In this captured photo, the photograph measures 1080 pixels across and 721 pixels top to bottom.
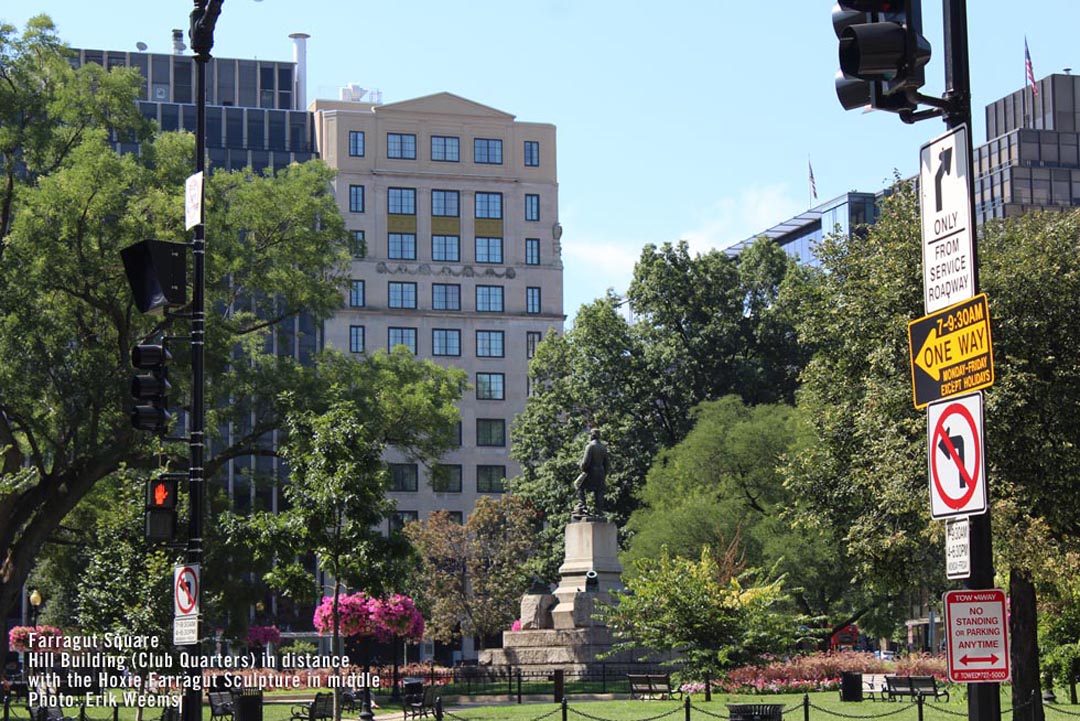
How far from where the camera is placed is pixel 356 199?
331ft

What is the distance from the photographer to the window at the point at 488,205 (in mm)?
104188

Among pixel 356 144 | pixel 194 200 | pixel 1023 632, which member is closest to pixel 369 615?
pixel 1023 632

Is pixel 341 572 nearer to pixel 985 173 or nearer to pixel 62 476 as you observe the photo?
pixel 62 476

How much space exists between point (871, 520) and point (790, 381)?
37350mm

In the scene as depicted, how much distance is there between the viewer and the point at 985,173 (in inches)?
4631

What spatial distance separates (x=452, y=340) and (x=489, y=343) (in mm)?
2599

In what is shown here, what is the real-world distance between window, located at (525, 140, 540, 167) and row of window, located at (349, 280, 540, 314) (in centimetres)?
880

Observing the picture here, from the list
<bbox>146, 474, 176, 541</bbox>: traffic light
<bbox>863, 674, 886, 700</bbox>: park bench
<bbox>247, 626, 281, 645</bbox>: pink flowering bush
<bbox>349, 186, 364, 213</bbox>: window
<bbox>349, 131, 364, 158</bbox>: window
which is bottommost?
<bbox>247, 626, 281, 645</bbox>: pink flowering bush

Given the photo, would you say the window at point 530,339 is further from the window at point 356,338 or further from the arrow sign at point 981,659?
the arrow sign at point 981,659

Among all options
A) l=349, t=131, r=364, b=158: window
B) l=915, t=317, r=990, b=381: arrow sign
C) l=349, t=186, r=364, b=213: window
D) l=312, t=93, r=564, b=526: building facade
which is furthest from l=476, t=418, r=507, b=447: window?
l=915, t=317, r=990, b=381: arrow sign

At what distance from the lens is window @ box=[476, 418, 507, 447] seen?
10244 centimetres

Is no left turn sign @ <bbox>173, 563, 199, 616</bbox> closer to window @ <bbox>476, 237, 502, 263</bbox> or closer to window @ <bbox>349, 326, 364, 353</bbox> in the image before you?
window @ <bbox>349, 326, 364, 353</bbox>

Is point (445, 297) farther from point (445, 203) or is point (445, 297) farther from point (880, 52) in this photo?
point (880, 52)

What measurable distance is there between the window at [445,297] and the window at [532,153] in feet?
33.7
